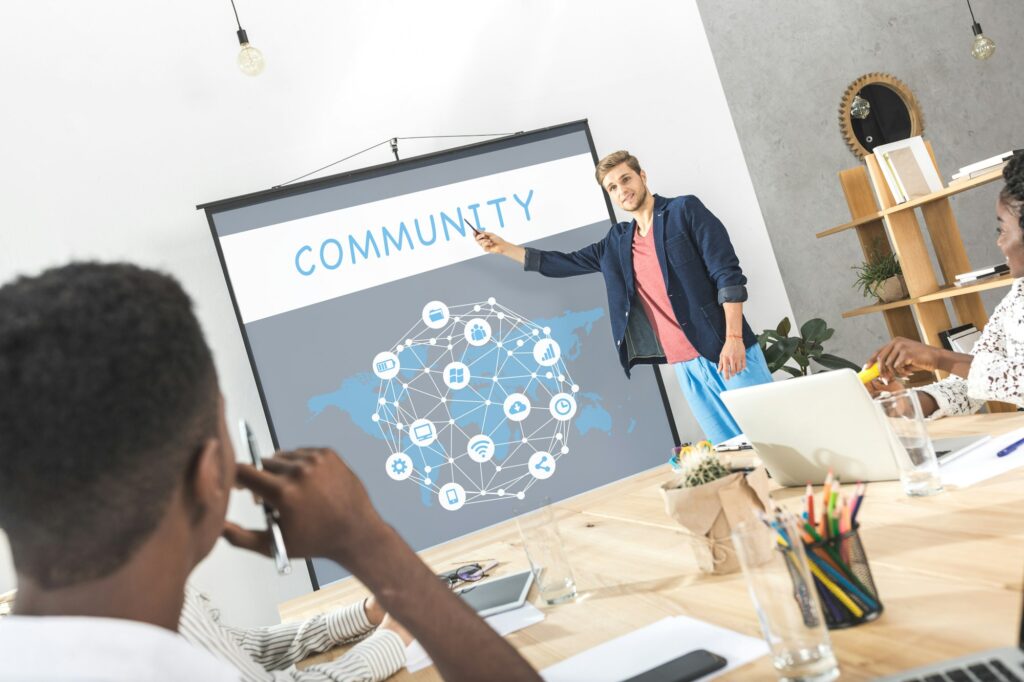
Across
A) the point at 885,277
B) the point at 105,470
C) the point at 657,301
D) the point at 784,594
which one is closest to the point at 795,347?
the point at 885,277

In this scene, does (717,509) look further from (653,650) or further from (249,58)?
(249,58)

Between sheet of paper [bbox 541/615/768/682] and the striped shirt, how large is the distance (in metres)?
0.30

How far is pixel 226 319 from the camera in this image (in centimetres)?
346

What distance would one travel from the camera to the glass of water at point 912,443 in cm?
136

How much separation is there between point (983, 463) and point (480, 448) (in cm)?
223

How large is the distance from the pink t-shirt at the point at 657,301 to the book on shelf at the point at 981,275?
3.93 feet

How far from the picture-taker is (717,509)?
126 cm

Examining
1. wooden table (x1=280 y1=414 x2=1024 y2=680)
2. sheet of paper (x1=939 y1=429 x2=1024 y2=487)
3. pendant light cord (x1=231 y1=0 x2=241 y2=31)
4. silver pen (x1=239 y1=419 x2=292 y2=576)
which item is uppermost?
pendant light cord (x1=231 y1=0 x2=241 y2=31)

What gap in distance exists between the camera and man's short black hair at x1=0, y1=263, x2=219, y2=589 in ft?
2.17

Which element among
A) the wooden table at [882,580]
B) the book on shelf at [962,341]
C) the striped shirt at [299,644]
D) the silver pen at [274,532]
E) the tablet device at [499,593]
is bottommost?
the book on shelf at [962,341]

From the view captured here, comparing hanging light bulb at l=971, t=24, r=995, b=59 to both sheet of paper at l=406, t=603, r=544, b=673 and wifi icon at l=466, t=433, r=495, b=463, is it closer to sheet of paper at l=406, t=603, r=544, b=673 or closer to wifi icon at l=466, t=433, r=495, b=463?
wifi icon at l=466, t=433, r=495, b=463

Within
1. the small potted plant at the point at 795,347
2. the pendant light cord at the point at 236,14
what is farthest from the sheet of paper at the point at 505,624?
the pendant light cord at the point at 236,14

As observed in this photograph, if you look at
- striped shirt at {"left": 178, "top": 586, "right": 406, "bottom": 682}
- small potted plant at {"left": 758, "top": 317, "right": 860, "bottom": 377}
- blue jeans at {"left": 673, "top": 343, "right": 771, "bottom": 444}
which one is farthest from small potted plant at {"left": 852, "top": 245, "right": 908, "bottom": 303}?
striped shirt at {"left": 178, "top": 586, "right": 406, "bottom": 682}

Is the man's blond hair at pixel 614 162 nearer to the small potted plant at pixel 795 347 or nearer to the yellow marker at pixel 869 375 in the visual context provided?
the small potted plant at pixel 795 347
